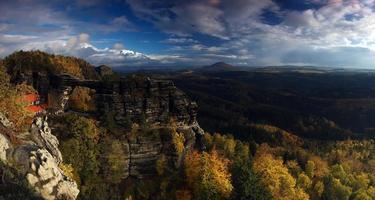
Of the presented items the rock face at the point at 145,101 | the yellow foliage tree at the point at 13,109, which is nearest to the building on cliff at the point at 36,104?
the rock face at the point at 145,101

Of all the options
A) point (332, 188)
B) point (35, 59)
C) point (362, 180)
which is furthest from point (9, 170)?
point (362, 180)

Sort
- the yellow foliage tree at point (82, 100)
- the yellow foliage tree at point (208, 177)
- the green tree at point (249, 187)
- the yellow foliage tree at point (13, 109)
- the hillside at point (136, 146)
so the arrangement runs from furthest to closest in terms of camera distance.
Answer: the yellow foliage tree at point (82, 100) < the hillside at point (136, 146) < the yellow foliage tree at point (208, 177) < the green tree at point (249, 187) < the yellow foliage tree at point (13, 109)

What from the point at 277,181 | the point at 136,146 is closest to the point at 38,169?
the point at 136,146

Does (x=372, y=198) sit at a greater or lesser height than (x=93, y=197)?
lesser

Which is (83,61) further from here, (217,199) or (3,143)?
(3,143)

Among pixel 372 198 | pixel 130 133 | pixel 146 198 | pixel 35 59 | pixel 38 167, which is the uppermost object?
pixel 35 59

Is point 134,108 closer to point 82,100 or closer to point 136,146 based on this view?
point 136,146

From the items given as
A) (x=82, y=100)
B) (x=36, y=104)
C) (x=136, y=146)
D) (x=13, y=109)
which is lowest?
(x=136, y=146)

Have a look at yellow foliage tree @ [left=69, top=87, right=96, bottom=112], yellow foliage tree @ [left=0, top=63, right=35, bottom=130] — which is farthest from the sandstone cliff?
yellow foliage tree @ [left=0, top=63, right=35, bottom=130]

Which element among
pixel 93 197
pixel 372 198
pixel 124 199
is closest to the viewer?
pixel 93 197

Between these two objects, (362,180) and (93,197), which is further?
(362,180)

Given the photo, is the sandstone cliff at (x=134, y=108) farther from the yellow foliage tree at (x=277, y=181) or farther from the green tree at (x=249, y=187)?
the yellow foliage tree at (x=277, y=181)
